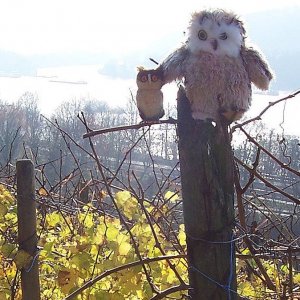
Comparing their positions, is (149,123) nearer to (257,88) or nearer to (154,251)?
(257,88)

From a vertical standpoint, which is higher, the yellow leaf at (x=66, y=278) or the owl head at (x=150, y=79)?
the owl head at (x=150, y=79)

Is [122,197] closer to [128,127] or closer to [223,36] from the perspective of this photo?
[128,127]

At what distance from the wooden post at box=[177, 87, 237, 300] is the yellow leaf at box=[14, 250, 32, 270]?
721 millimetres

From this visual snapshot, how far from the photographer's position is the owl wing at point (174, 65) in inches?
52.3

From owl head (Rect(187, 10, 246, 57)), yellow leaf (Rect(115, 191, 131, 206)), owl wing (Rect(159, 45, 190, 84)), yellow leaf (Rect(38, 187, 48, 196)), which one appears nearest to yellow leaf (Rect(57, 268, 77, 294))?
yellow leaf (Rect(115, 191, 131, 206))

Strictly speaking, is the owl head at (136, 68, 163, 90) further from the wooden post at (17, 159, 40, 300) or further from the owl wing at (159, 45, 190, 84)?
the wooden post at (17, 159, 40, 300)

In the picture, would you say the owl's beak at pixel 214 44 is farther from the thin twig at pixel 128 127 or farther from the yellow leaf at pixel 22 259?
the yellow leaf at pixel 22 259

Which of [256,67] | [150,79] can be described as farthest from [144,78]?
[256,67]

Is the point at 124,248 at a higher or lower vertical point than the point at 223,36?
lower

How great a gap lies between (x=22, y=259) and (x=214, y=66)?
1.00 m

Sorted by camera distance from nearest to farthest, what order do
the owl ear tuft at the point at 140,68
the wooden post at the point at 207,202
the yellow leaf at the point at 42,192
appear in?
1. the wooden post at the point at 207,202
2. the owl ear tuft at the point at 140,68
3. the yellow leaf at the point at 42,192

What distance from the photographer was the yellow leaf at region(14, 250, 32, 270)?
1.80m

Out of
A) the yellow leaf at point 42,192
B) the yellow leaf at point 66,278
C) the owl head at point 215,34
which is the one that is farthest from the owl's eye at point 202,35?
the yellow leaf at point 42,192

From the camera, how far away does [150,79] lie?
4.45 feet
